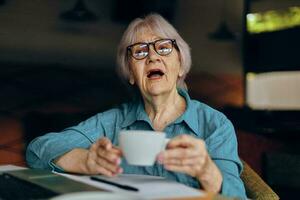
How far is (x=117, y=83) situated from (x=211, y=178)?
1307mm

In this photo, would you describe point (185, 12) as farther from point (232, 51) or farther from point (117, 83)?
point (117, 83)

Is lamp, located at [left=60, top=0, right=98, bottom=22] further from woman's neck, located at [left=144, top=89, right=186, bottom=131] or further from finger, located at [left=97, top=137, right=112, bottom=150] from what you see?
finger, located at [left=97, top=137, right=112, bottom=150]

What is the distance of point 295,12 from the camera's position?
2420 millimetres

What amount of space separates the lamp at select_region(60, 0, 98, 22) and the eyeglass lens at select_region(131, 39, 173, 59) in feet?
2.72

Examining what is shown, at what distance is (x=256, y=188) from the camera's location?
1444 mm

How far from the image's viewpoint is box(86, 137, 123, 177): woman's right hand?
3.56 ft

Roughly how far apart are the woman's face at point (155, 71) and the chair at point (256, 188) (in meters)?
0.34

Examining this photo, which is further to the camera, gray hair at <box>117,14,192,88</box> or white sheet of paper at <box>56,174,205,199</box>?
gray hair at <box>117,14,192,88</box>

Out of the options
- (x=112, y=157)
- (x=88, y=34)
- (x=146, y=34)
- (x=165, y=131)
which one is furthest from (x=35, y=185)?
(x=88, y=34)

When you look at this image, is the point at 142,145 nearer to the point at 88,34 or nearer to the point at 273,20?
the point at 88,34

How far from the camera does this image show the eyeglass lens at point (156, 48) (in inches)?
60.2

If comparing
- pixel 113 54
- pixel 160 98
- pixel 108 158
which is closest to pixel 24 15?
pixel 113 54

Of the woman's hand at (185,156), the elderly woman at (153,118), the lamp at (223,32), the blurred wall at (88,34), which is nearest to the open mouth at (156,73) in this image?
the elderly woman at (153,118)

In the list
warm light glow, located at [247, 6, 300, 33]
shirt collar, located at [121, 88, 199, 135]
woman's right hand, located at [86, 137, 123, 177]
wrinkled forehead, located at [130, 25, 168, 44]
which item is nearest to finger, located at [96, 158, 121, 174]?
woman's right hand, located at [86, 137, 123, 177]
